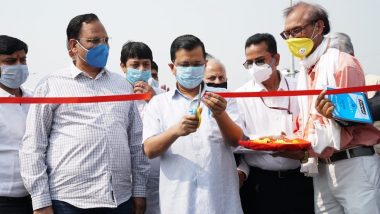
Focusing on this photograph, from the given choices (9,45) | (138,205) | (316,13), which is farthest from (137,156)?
(316,13)

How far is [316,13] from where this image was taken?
3.38 m

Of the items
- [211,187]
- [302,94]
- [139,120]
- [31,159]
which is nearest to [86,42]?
[139,120]

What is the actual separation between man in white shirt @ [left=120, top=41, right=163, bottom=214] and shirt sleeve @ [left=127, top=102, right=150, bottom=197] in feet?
0.68

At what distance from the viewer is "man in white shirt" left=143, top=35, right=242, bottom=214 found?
2.86 metres

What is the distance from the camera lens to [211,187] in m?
2.90

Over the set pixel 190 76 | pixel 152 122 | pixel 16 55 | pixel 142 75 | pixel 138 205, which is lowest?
pixel 138 205

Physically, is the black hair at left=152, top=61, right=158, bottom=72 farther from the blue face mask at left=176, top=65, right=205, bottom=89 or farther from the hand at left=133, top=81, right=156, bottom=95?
the blue face mask at left=176, top=65, right=205, bottom=89

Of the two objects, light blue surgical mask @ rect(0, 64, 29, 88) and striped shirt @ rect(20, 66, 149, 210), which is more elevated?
light blue surgical mask @ rect(0, 64, 29, 88)

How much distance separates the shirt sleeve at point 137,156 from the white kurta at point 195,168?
1.41 ft

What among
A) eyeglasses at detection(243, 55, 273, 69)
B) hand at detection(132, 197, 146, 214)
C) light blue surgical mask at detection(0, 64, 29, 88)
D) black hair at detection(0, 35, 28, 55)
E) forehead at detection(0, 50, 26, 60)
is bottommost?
hand at detection(132, 197, 146, 214)

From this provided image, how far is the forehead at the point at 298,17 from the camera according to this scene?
11.0ft

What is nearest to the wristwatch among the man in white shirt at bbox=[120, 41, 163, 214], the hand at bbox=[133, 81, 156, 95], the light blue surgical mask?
the man in white shirt at bbox=[120, 41, 163, 214]

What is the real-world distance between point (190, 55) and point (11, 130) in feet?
5.35

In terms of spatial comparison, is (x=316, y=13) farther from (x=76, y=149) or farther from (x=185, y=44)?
(x=76, y=149)
